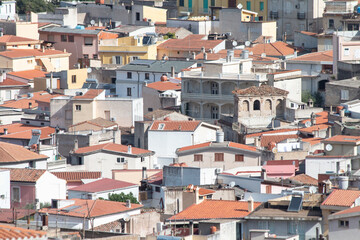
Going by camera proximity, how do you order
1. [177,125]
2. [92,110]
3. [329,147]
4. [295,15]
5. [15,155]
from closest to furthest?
1. [15,155]
2. [329,147]
3. [177,125]
4. [92,110]
5. [295,15]

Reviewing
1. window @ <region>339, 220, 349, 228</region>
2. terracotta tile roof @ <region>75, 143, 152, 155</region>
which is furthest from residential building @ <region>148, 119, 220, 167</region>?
window @ <region>339, 220, 349, 228</region>

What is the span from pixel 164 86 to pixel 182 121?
10.9 meters

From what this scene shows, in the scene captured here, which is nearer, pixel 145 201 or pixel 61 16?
pixel 145 201

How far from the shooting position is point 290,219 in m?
45.6

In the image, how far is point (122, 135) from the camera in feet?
241

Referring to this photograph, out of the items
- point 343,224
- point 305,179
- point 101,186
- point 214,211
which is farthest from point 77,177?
point 343,224

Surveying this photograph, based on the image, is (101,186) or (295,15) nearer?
(101,186)

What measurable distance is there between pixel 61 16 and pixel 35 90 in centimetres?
2540

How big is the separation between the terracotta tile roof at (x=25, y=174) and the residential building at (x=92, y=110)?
63.8ft

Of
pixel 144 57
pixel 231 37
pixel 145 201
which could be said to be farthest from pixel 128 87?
pixel 145 201

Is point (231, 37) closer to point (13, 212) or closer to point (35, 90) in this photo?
point (35, 90)

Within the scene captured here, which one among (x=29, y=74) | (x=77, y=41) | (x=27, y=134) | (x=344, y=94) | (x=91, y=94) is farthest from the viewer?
(x=77, y=41)

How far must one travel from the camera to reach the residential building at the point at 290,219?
149 ft

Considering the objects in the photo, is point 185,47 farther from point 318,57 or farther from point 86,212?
point 86,212
